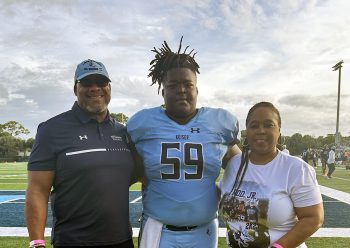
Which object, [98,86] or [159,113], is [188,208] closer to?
[159,113]

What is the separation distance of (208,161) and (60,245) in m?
1.09

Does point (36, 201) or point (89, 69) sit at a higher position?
point (89, 69)

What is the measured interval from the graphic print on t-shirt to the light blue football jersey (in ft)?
1.07

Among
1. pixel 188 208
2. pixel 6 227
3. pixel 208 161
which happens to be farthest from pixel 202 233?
pixel 6 227

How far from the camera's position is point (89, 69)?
2.78m

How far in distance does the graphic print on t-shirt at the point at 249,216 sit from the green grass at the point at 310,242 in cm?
300

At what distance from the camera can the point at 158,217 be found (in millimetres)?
2689

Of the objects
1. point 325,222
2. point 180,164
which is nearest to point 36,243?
point 180,164

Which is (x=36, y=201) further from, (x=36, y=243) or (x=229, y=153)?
(x=229, y=153)

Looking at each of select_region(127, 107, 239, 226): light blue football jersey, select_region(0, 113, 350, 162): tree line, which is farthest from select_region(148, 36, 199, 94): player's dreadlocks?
select_region(0, 113, 350, 162): tree line

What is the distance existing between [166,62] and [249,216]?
4.34ft

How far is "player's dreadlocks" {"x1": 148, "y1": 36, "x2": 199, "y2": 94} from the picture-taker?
2969 mm

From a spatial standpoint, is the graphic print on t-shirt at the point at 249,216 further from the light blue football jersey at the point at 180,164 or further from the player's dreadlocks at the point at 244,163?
Answer: the light blue football jersey at the point at 180,164

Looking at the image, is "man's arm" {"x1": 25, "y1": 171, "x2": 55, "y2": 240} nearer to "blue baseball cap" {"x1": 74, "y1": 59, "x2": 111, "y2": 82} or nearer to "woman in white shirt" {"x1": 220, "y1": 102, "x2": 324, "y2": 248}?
"blue baseball cap" {"x1": 74, "y1": 59, "x2": 111, "y2": 82}
